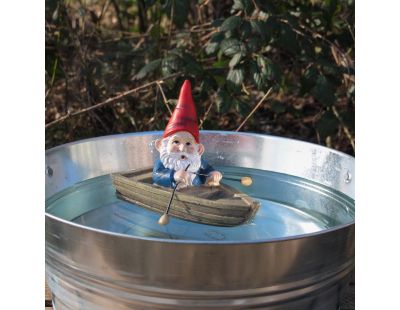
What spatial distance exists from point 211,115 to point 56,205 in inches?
46.4

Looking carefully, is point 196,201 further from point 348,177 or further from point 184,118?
point 348,177

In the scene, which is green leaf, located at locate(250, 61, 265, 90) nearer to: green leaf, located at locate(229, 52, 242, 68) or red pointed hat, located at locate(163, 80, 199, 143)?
green leaf, located at locate(229, 52, 242, 68)

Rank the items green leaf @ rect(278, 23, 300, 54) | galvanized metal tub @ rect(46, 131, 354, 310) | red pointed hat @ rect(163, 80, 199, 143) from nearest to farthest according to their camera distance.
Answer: galvanized metal tub @ rect(46, 131, 354, 310) → red pointed hat @ rect(163, 80, 199, 143) → green leaf @ rect(278, 23, 300, 54)

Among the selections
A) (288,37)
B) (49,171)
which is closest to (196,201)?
(49,171)

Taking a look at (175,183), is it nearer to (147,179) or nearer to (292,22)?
(147,179)

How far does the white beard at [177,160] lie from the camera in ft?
3.79

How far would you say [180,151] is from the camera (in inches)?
45.1

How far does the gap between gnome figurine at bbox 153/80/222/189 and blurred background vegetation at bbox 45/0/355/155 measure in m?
0.49

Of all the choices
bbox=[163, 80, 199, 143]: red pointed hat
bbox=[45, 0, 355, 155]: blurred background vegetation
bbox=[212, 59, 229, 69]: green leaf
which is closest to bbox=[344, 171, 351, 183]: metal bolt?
bbox=[163, 80, 199, 143]: red pointed hat

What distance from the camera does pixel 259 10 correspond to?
169 cm

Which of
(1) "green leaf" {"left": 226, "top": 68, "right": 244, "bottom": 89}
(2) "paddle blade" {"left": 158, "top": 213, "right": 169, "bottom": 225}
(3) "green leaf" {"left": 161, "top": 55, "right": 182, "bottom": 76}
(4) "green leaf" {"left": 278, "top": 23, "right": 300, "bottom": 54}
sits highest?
(4) "green leaf" {"left": 278, "top": 23, "right": 300, "bottom": 54}

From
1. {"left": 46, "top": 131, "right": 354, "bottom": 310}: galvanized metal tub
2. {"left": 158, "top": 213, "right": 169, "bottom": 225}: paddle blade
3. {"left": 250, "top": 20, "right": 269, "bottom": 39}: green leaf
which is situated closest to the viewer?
{"left": 46, "top": 131, "right": 354, "bottom": 310}: galvanized metal tub

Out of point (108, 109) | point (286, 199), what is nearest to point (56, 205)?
point (286, 199)

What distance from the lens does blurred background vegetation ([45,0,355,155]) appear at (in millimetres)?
1713
